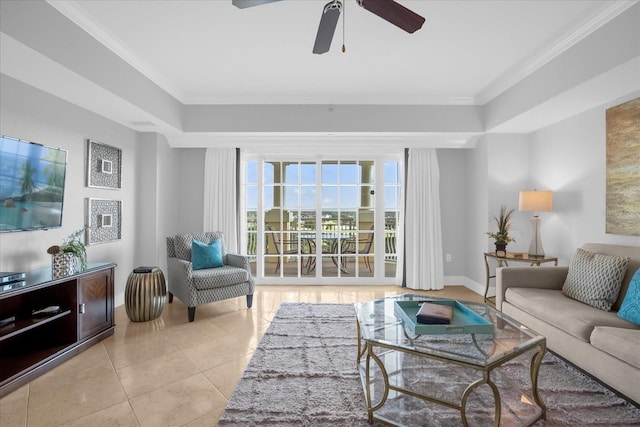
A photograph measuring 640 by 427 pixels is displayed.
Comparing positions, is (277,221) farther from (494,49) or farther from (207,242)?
(494,49)

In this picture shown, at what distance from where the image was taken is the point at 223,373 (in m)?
2.29

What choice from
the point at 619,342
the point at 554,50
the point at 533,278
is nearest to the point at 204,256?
the point at 533,278

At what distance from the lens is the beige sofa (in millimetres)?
1837

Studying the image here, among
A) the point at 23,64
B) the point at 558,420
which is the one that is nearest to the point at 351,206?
the point at 558,420

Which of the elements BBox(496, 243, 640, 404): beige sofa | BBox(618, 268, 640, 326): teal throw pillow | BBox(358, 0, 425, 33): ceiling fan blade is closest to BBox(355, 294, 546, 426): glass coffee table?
BBox(496, 243, 640, 404): beige sofa

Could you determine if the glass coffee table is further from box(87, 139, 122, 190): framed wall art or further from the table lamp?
box(87, 139, 122, 190): framed wall art

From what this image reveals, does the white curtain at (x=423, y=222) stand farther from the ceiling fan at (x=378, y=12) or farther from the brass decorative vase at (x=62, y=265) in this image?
the brass decorative vase at (x=62, y=265)

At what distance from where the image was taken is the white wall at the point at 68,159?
2531 millimetres

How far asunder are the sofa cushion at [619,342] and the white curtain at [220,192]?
157 inches

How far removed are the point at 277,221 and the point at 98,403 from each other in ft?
10.6

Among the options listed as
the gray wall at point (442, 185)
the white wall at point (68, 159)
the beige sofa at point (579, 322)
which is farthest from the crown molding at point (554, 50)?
the white wall at point (68, 159)

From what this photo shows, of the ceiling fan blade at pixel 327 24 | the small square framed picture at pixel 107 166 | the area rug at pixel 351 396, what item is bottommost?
the area rug at pixel 351 396

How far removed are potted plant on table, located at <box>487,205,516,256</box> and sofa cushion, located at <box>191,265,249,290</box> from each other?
294 centimetres

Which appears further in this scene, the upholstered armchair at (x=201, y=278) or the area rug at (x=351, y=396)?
the upholstered armchair at (x=201, y=278)
